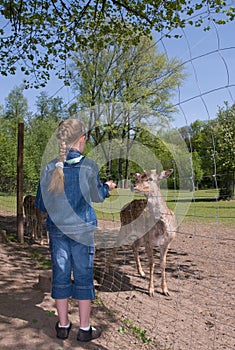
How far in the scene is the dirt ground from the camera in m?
3.48

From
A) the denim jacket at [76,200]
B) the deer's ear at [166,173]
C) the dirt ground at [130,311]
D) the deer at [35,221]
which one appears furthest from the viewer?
the deer at [35,221]

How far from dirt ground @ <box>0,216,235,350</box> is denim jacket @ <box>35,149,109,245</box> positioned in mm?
1036

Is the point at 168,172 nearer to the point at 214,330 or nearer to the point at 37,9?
the point at 214,330

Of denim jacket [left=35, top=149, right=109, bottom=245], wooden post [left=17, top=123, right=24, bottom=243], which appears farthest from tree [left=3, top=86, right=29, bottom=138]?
denim jacket [left=35, top=149, right=109, bottom=245]

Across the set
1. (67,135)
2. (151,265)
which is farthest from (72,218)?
(151,265)

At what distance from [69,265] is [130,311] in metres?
1.73

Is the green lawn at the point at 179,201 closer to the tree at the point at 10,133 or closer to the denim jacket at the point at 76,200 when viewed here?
the denim jacket at the point at 76,200

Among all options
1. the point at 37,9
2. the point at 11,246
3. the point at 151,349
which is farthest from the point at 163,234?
the point at 37,9

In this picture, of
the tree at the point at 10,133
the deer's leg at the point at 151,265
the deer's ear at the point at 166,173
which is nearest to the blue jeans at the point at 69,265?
the deer's ear at the point at 166,173

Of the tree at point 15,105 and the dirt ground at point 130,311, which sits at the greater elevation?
the tree at point 15,105

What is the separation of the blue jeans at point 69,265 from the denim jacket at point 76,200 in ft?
0.24

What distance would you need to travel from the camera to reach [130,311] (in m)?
4.62

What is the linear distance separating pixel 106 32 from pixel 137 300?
24.8ft

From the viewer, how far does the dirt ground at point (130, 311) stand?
3480mm
